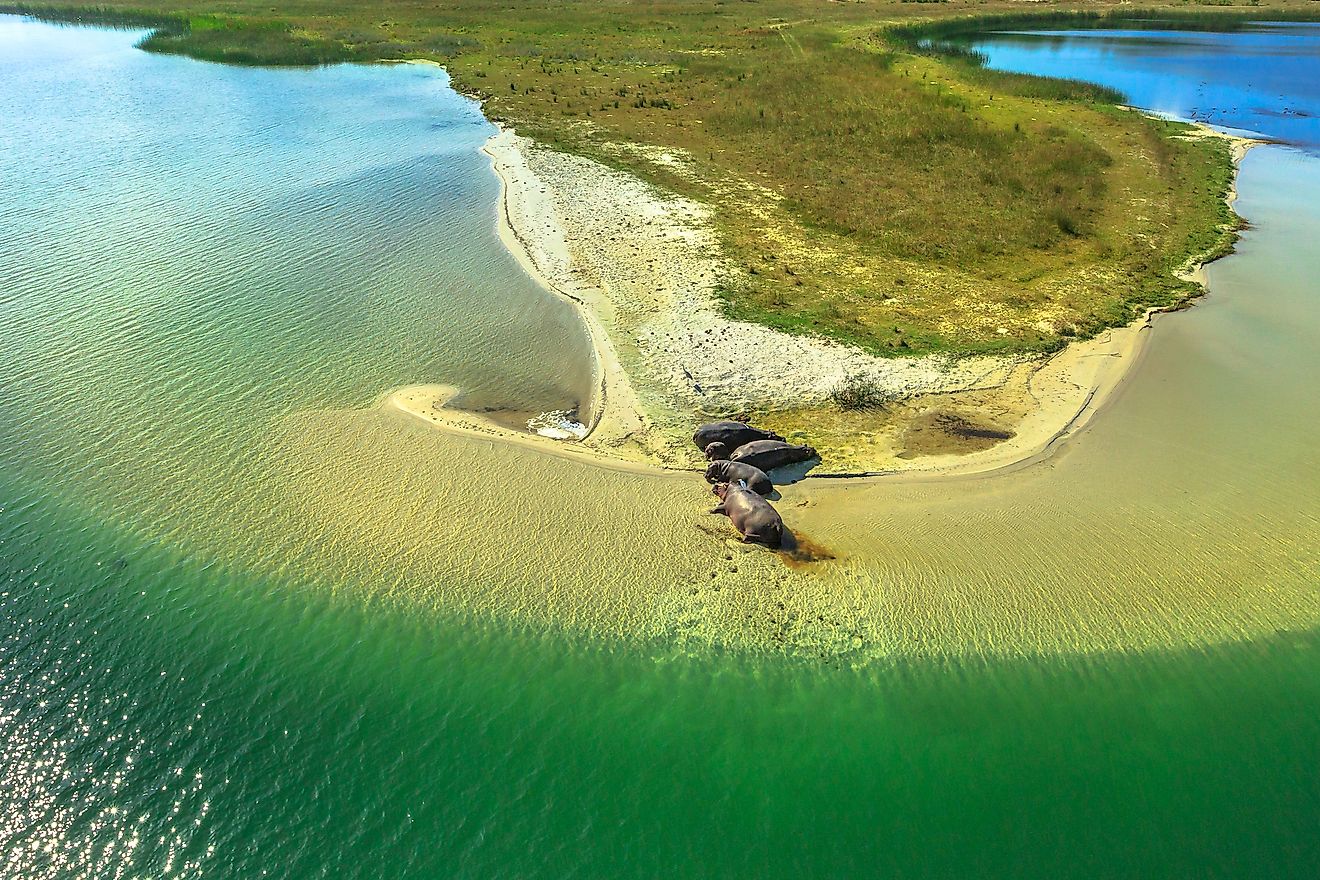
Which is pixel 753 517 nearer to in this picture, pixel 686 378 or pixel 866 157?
pixel 686 378

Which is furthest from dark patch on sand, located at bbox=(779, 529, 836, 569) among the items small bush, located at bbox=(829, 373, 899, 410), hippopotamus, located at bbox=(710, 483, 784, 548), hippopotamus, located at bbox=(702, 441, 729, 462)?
small bush, located at bbox=(829, 373, 899, 410)

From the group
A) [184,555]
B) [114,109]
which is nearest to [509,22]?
[114,109]

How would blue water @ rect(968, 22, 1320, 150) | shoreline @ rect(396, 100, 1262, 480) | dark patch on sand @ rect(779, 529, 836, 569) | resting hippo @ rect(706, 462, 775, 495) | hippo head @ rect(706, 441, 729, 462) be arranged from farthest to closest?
1. blue water @ rect(968, 22, 1320, 150)
2. shoreline @ rect(396, 100, 1262, 480)
3. hippo head @ rect(706, 441, 729, 462)
4. resting hippo @ rect(706, 462, 775, 495)
5. dark patch on sand @ rect(779, 529, 836, 569)

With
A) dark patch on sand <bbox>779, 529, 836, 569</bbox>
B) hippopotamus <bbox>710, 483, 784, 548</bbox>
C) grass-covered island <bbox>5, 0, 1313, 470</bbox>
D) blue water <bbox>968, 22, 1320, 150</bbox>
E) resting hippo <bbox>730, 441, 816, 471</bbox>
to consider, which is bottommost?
dark patch on sand <bbox>779, 529, 836, 569</bbox>

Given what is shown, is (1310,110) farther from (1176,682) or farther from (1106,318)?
(1176,682)

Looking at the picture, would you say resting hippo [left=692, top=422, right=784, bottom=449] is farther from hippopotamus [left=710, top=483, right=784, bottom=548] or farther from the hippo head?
hippopotamus [left=710, top=483, right=784, bottom=548]

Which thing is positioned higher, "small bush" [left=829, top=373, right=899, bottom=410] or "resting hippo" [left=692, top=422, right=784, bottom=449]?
"small bush" [left=829, top=373, right=899, bottom=410]

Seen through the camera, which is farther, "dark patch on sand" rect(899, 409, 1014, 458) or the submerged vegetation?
the submerged vegetation
